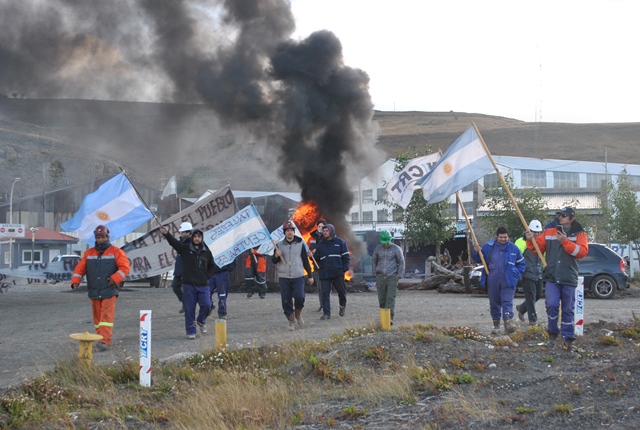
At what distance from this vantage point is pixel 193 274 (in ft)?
35.0

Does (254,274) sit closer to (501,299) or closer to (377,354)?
(501,299)

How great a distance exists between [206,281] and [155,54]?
1877cm

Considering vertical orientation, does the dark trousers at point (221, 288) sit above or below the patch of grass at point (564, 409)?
above

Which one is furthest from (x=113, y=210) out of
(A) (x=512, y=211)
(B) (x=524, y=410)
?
(A) (x=512, y=211)

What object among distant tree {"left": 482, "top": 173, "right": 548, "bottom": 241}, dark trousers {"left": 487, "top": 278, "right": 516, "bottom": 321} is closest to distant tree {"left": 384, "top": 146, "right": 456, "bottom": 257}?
distant tree {"left": 482, "top": 173, "right": 548, "bottom": 241}

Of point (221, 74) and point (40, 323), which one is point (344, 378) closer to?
point (40, 323)

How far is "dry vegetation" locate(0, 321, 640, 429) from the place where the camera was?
5.99 meters

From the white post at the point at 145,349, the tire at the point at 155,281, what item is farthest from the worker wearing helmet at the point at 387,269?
the tire at the point at 155,281

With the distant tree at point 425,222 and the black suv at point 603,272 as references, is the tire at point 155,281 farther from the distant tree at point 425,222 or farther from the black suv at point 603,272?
the black suv at point 603,272

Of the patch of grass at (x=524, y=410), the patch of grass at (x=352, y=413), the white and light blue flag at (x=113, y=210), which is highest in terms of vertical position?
the white and light blue flag at (x=113, y=210)

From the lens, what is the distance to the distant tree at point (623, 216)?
27469 mm

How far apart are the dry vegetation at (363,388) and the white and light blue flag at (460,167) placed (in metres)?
3.34

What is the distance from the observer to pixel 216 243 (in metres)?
12.6

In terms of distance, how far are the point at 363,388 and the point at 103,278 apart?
179 inches
